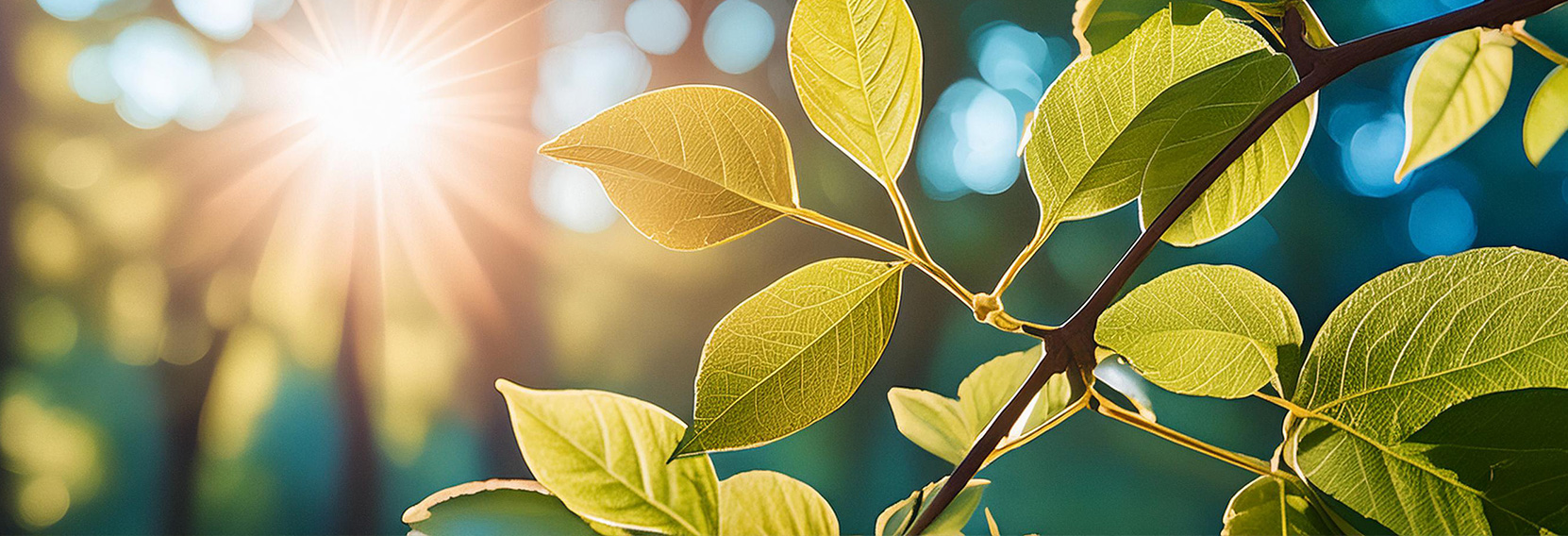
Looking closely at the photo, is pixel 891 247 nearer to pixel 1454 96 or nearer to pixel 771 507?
pixel 771 507

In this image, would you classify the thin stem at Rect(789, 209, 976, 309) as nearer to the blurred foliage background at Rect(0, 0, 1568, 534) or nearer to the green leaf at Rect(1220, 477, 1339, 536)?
the green leaf at Rect(1220, 477, 1339, 536)

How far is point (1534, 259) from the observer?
8cm

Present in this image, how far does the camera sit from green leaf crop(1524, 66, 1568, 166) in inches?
6.1

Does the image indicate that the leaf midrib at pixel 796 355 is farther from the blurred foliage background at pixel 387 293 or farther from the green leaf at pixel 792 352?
the blurred foliage background at pixel 387 293

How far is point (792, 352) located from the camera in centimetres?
9

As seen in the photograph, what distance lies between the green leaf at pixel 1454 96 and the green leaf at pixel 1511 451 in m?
0.10

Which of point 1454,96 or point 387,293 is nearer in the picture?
point 1454,96

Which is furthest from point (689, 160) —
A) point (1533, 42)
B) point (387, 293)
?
point (387, 293)

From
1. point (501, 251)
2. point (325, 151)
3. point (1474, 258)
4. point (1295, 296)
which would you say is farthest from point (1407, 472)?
point (325, 151)

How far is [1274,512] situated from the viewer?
10cm

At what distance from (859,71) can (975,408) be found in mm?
79

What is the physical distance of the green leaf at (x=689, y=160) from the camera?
0.30 ft

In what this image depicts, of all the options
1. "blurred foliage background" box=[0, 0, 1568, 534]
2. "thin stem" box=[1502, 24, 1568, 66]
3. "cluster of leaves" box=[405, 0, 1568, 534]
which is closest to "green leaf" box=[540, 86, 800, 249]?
"cluster of leaves" box=[405, 0, 1568, 534]

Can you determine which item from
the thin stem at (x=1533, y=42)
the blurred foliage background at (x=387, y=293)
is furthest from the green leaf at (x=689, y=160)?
the blurred foliage background at (x=387, y=293)
